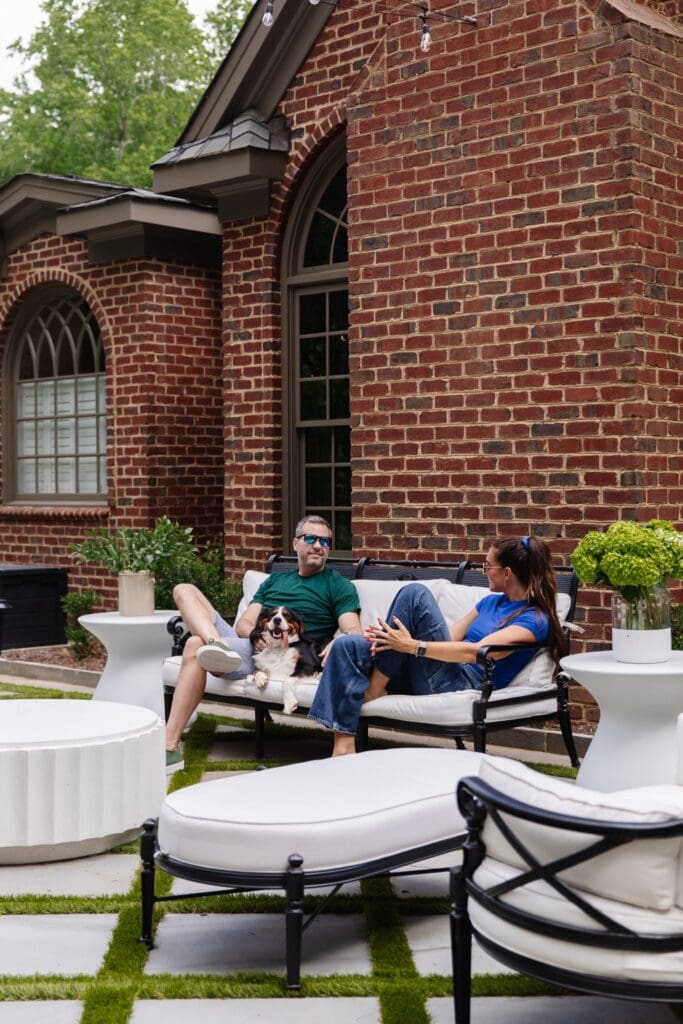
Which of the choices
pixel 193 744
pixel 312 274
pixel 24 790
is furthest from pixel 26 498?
pixel 24 790

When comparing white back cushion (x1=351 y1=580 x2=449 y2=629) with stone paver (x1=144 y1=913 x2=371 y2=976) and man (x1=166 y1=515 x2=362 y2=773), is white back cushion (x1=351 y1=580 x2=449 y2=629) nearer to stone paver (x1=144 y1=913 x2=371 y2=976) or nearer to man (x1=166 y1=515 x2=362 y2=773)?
man (x1=166 y1=515 x2=362 y2=773)

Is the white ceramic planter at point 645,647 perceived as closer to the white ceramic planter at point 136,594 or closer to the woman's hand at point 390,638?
the woman's hand at point 390,638

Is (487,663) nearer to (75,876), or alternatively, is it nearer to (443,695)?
(443,695)

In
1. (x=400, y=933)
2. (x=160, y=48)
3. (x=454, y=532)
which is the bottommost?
(x=400, y=933)

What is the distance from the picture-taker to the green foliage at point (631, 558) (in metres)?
5.68

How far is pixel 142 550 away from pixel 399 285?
7.76 feet

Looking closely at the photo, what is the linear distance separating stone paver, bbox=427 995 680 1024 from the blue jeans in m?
2.59

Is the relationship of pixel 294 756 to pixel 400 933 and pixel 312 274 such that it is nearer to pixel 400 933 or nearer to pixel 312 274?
pixel 400 933

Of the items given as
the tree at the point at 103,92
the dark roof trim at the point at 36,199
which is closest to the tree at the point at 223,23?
the tree at the point at 103,92

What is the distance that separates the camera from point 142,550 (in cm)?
834

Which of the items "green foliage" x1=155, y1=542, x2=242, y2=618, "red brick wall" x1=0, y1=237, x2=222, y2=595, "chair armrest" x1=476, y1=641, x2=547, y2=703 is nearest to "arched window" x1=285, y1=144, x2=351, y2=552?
"green foliage" x1=155, y1=542, x2=242, y2=618

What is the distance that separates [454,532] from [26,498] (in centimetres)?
643

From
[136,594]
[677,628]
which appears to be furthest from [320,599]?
[677,628]

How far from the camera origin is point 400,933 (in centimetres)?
441
